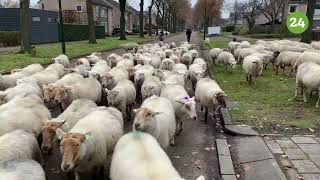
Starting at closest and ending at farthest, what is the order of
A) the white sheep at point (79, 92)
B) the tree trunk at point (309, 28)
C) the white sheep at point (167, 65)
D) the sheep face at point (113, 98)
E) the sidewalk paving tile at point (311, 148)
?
the sidewalk paving tile at point (311, 148) → the white sheep at point (79, 92) → the sheep face at point (113, 98) → the white sheep at point (167, 65) → the tree trunk at point (309, 28)

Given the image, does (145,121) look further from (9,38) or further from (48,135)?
(9,38)

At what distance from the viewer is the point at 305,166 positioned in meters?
7.26

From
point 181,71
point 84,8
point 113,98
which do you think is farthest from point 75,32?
point 113,98

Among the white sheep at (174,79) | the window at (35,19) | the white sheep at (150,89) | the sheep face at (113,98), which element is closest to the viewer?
the sheep face at (113,98)

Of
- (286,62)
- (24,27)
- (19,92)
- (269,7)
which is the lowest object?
(286,62)

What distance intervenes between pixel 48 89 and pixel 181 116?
326 centimetres

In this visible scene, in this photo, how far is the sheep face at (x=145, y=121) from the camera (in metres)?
6.94

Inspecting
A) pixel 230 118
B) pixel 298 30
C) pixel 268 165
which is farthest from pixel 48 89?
pixel 298 30

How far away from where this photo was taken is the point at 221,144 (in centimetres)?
877

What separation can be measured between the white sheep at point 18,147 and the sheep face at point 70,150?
660 mm

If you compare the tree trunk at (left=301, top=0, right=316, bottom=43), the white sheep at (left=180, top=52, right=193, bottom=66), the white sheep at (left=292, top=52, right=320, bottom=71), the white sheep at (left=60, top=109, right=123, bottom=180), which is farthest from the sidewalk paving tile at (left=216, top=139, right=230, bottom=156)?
the tree trunk at (left=301, top=0, right=316, bottom=43)

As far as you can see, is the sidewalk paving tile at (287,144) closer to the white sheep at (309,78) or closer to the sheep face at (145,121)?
the sheep face at (145,121)

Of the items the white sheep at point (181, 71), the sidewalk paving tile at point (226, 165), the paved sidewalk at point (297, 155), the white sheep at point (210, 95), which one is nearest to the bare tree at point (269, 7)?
the white sheep at point (181, 71)

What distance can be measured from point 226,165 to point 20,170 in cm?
394
